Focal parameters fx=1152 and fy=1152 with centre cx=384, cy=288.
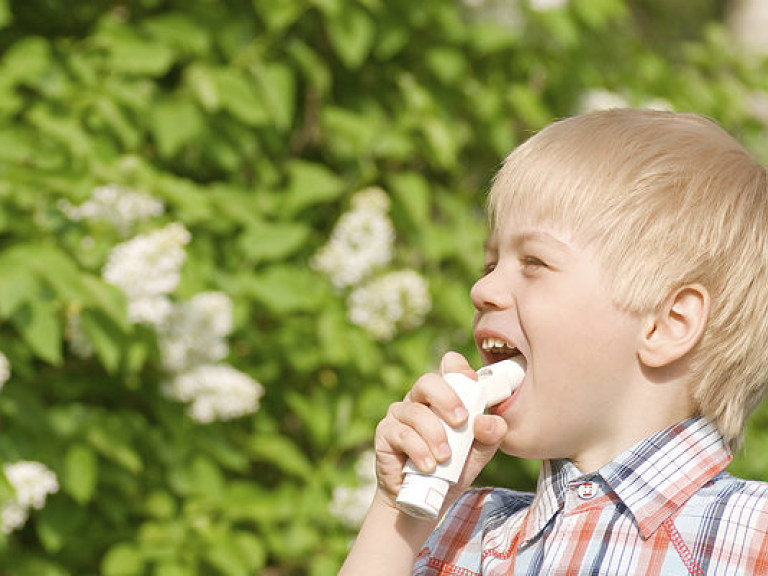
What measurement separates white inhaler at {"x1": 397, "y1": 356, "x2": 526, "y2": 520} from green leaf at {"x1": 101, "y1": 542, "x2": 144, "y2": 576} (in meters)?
1.70

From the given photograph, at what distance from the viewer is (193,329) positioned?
9.26ft

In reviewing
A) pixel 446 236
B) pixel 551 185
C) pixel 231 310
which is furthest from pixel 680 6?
pixel 551 185

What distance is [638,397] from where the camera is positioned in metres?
1.40

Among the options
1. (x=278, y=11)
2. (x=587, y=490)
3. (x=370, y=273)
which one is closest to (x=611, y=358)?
(x=587, y=490)

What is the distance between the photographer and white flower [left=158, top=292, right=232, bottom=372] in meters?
2.80

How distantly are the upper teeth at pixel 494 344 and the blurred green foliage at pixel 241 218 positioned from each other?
1333mm

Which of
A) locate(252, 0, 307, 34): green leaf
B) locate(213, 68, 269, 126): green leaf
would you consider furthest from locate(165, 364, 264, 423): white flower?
locate(252, 0, 307, 34): green leaf

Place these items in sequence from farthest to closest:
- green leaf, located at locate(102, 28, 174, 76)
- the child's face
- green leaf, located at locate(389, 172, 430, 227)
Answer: green leaf, located at locate(389, 172, 430, 227)
green leaf, located at locate(102, 28, 174, 76)
the child's face

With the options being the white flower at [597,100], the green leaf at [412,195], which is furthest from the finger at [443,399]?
the white flower at [597,100]

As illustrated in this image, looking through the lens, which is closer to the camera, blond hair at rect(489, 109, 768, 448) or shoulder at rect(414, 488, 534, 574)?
blond hair at rect(489, 109, 768, 448)

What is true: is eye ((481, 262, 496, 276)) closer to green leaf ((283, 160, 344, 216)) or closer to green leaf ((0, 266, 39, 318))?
green leaf ((0, 266, 39, 318))

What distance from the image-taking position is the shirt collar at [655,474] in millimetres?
1328

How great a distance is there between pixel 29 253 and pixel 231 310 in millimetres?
581

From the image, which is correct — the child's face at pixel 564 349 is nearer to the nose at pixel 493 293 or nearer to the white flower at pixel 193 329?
the nose at pixel 493 293
